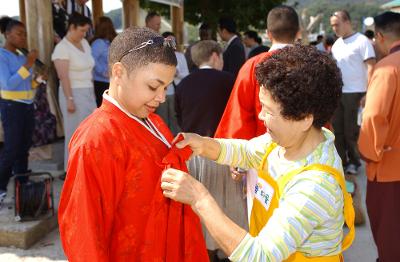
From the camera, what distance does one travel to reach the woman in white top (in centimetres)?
470

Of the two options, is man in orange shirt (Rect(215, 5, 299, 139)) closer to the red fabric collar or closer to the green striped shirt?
the red fabric collar

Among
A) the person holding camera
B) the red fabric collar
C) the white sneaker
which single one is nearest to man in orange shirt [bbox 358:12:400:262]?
the red fabric collar

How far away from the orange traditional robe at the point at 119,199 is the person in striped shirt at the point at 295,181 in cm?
11

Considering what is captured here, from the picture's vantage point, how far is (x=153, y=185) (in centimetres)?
156

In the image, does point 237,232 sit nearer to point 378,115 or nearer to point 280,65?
point 280,65

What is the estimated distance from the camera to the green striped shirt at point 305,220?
4.37 feet

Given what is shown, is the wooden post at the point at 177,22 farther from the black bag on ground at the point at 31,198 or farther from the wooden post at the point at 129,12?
the black bag on ground at the point at 31,198

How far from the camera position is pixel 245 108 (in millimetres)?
3115

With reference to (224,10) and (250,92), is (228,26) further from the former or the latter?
(224,10)

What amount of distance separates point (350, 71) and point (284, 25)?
2566 mm

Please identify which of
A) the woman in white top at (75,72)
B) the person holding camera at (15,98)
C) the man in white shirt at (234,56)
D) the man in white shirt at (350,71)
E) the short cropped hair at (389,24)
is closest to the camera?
the short cropped hair at (389,24)

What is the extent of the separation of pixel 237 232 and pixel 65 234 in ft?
1.87

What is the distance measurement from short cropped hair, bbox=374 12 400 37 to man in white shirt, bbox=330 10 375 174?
1901 millimetres

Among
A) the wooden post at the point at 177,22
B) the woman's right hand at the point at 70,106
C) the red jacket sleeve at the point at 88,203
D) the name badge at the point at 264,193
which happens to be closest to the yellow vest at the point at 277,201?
the name badge at the point at 264,193
